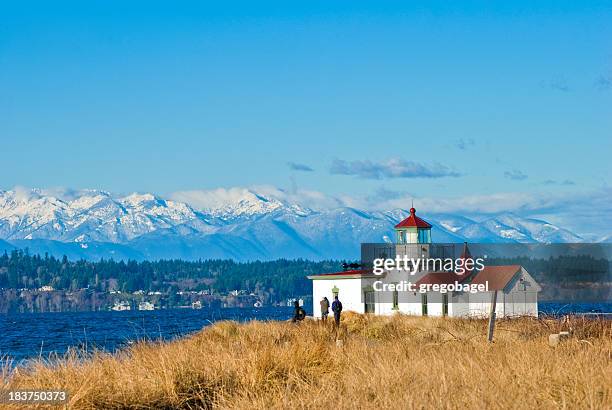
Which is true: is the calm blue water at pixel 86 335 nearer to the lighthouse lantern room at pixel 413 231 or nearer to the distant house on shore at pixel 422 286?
the distant house on shore at pixel 422 286

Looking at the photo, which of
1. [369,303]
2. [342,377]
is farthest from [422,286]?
[342,377]

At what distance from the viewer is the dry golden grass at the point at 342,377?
12.8 metres

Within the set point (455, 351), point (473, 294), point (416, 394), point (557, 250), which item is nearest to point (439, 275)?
point (473, 294)

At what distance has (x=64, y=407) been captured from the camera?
13.3 metres

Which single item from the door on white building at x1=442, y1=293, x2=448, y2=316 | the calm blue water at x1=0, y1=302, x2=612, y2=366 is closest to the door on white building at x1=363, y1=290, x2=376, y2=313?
the door on white building at x1=442, y1=293, x2=448, y2=316

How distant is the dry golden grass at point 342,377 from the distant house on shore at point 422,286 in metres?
36.8

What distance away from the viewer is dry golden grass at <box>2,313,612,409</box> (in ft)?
42.0

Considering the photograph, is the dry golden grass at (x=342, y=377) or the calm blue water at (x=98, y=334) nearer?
the dry golden grass at (x=342, y=377)

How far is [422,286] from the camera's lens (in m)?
56.9

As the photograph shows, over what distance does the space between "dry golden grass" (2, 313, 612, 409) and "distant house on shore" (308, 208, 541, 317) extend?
3681cm

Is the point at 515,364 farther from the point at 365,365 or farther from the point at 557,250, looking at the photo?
the point at 557,250

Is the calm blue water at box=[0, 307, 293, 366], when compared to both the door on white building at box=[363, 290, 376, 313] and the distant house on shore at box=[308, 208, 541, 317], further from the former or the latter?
the door on white building at box=[363, 290, 376, 313]

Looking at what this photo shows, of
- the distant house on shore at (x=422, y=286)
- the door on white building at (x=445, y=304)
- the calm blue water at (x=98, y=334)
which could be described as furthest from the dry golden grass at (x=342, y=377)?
the distant house on shore at (x=422, y=286)

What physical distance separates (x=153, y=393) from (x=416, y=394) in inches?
181
